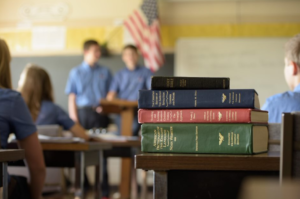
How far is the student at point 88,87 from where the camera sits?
6.48m

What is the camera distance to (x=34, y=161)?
84.8 inches

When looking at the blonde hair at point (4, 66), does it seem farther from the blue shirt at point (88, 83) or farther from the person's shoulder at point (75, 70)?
the person's shoulder at point (75, 70)

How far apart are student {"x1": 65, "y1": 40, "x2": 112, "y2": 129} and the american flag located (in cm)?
61

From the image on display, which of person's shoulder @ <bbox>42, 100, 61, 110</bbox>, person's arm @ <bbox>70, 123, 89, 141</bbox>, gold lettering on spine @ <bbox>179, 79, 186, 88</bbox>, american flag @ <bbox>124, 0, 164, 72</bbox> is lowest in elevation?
person's arm @ <bbox>70, 123, 89, 141</bbox>

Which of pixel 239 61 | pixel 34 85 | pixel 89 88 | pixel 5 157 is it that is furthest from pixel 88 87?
pixel 5 157

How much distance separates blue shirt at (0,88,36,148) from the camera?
2098mm

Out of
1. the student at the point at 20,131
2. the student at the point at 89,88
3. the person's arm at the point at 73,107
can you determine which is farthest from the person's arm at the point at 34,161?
the person's arm at the point at 73,107

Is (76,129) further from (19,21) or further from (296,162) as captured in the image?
(19,21)

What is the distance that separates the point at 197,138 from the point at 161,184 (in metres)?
0.15

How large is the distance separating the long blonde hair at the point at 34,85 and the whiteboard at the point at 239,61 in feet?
12.1

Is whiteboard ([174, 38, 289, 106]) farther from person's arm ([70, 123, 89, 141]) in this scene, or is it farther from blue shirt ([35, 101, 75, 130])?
person's arm ([70, 123, 89, 141])

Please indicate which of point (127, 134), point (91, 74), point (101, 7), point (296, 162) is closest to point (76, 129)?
point (127, 134)

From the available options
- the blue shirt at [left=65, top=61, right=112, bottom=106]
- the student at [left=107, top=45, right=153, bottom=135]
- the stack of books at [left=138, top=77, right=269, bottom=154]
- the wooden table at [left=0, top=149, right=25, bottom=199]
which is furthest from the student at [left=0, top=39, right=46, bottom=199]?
the blue shirt at [left=65, top=61, right=112, bottom=106]

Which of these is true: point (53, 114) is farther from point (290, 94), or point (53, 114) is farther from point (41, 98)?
point (290, 94)
